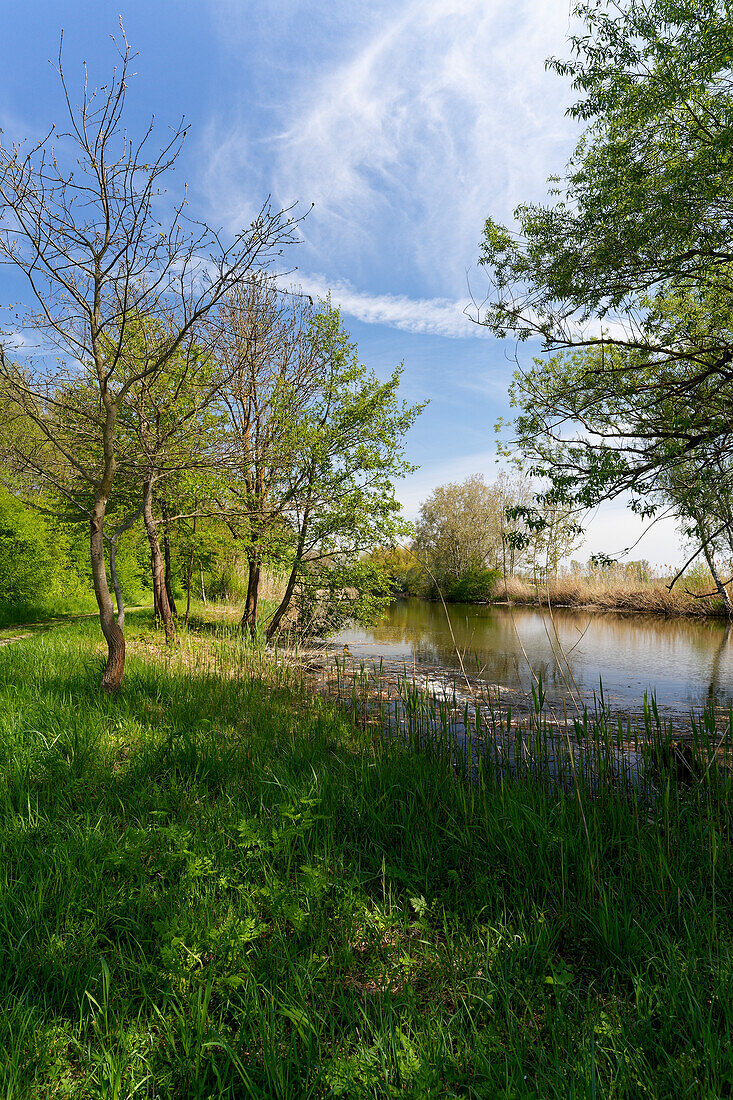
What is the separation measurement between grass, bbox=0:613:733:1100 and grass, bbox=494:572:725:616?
18190 millimetres

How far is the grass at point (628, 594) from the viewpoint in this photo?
22.5 m

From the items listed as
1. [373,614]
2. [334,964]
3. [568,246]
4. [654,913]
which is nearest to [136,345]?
[568,246]

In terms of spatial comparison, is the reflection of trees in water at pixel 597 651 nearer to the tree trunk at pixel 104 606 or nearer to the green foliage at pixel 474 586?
the tree trunk at pixel 104 606

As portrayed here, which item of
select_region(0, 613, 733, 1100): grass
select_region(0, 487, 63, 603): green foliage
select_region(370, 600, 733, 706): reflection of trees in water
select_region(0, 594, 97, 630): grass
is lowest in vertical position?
select_region(370, 600, 733, 706): reflection of trees in water

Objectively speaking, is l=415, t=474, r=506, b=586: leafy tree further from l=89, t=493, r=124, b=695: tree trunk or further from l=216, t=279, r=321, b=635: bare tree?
l=89, t=493, r=124, b=695: tree trunk

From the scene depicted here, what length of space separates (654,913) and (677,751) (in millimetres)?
2100

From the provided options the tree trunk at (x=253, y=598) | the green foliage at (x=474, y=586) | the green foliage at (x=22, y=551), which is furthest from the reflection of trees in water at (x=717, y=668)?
the green foliage at (x=22, y=551)

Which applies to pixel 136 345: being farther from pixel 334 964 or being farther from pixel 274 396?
pixel 334 964

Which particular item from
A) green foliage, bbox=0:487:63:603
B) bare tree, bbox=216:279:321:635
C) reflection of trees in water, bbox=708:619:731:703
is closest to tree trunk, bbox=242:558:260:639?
bare tree, bbox=216:279:321:635

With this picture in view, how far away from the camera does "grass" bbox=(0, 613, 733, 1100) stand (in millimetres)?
1714

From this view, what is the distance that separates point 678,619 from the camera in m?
23.1

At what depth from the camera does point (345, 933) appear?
234 centimetres

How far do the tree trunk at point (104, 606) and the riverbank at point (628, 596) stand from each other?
17417mm

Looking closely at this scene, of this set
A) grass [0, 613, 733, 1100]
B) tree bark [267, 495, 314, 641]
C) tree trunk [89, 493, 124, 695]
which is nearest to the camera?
grass [0, 613, 733, 1100]
